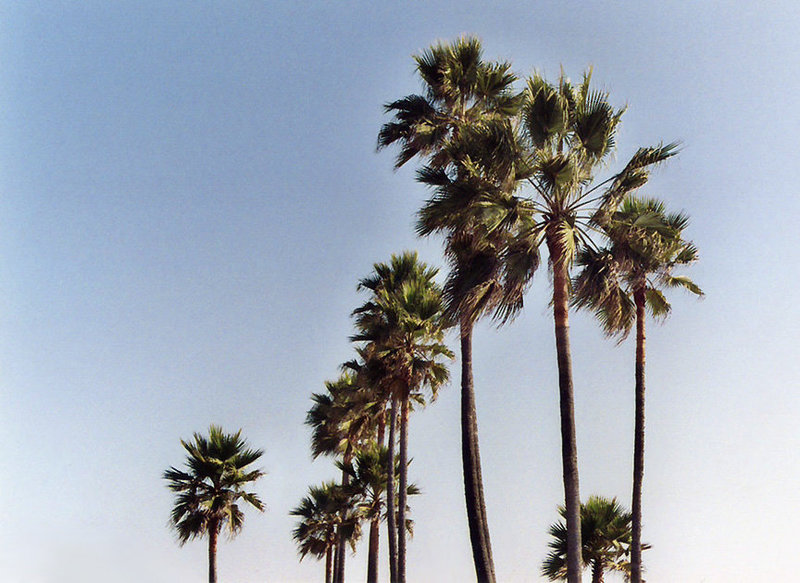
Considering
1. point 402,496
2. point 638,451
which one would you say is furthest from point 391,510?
point 638,451

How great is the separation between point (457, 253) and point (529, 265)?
2057 millimetres

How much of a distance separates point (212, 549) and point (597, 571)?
1332 centimetres

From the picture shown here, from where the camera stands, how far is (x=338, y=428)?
44.7 meters

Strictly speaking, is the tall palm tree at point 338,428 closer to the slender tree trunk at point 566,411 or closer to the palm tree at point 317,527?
the palm tree at point 317,527

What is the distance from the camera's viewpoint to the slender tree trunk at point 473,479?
76.2 feet

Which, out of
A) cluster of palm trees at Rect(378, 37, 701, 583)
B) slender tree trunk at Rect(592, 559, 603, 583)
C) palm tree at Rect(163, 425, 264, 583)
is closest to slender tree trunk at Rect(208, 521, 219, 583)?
palm tree at Rect(163, 425, 264, 583)

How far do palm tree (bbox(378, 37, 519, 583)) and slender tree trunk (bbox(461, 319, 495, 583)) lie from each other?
25 millimetres

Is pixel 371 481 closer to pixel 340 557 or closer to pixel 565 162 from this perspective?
pixel 340 557

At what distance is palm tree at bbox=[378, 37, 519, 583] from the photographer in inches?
732

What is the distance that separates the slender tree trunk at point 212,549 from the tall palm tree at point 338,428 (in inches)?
306

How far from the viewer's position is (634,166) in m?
18.5

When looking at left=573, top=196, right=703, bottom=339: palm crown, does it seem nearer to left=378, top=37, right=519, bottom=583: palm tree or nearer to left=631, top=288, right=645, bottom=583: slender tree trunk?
left=378, top=37, right=519, bottom=583: palm tree

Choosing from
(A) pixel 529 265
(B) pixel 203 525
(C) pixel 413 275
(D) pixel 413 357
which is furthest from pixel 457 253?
(B) pixel 203 525

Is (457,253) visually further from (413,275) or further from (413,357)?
(413,275)
